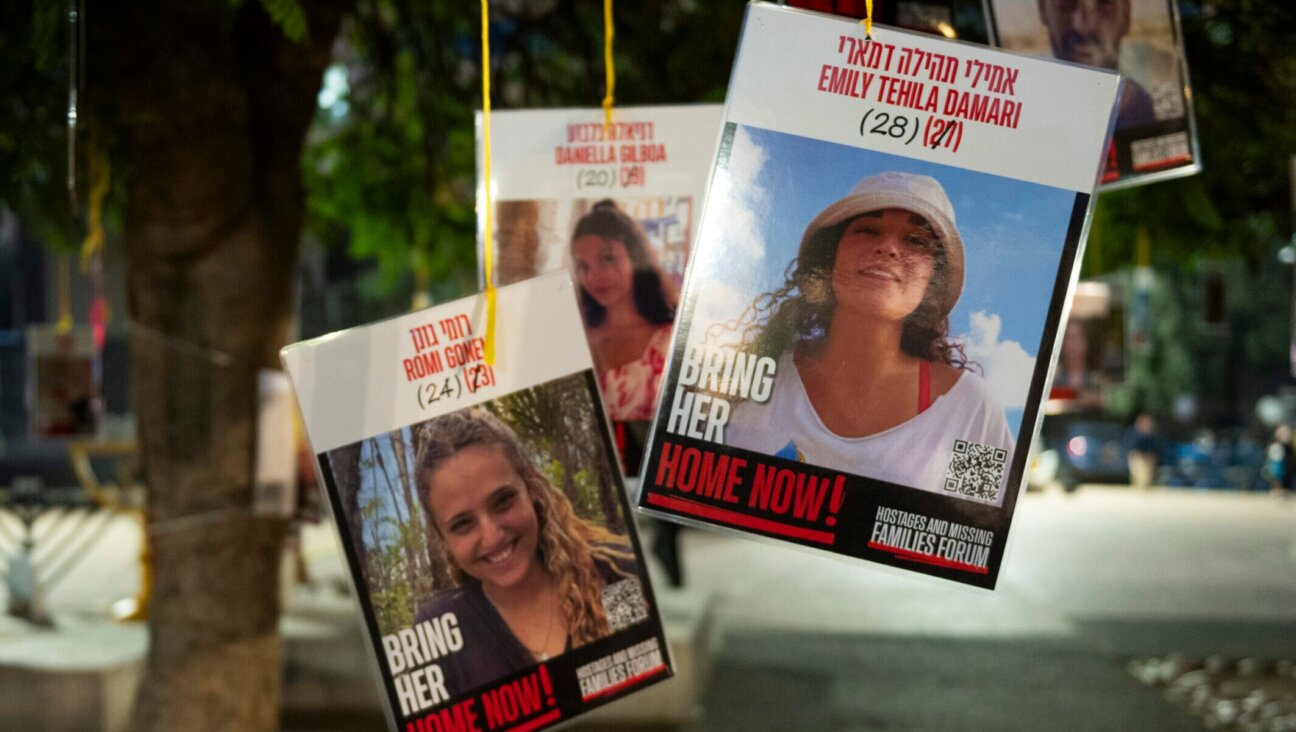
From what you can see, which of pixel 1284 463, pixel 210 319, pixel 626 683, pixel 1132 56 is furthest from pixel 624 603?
pixel 1284 463

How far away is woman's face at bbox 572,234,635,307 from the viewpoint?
1.73 m

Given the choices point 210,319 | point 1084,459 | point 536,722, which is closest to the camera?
point 536,722

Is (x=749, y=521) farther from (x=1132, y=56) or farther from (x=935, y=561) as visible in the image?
(x=1132, y=56)

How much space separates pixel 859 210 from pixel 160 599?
2.72 metres

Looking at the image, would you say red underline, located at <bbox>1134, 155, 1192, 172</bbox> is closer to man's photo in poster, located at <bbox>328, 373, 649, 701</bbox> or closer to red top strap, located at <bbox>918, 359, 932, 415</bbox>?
red top strap, located at <bbox>918, 359, 932, 415</bbox>

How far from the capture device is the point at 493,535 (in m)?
1.39

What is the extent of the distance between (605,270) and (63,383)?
3441 millimetres

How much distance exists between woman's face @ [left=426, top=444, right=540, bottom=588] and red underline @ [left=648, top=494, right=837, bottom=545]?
0.77ft

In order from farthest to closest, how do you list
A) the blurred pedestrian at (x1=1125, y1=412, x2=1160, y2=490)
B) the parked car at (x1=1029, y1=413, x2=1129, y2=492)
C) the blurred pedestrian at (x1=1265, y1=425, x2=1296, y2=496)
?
the blurred pedestrian at (x1=1125, y1=412, x2=1160, y2=490) → the parked car at (x1=1029, y1=413, x2=1129, y2=492) → the blurred pedestrian at (x1=1265, y1=425, x2=1296, y2=496)

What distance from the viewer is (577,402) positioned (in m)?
1.41

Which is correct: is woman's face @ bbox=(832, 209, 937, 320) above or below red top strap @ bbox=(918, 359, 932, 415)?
above

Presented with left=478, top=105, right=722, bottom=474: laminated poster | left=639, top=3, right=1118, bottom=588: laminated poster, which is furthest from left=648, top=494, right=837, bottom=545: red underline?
left=478, top=105, right=722, bottom=474: laminated poster

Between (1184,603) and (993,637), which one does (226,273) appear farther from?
(1184,603)

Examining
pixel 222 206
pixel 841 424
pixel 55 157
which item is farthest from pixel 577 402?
pixel 222 206
